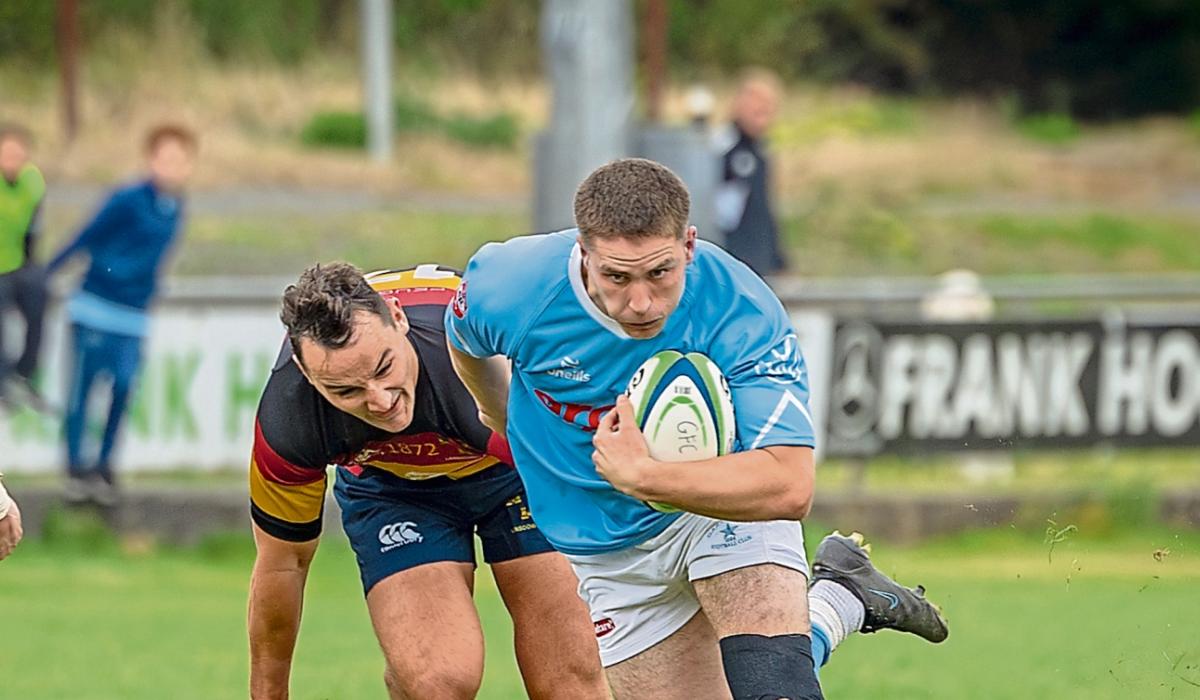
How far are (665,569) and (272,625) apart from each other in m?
1.29

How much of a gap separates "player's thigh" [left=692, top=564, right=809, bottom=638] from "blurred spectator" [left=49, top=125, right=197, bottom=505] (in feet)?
23.4

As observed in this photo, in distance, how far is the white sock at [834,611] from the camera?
6.20m

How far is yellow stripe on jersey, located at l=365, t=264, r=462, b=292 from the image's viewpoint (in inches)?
254

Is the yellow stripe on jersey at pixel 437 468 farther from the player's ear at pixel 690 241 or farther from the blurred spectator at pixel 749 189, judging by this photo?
the blurred spectator at pixel 749 189

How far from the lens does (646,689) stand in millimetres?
5992

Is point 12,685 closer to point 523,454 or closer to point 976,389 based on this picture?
point 523,454

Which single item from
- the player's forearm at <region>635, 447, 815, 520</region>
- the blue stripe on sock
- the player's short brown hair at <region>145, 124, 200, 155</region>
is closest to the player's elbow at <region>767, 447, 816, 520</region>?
the player's forearm at <region>635, 447, 815, 520</region>

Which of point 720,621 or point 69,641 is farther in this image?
point 69,641

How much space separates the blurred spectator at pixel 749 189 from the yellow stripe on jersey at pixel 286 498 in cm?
740

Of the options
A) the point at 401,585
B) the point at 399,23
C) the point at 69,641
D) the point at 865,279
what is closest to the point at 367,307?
the point at 401,585

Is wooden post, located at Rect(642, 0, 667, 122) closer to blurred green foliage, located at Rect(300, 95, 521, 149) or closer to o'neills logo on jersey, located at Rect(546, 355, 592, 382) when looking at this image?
blurred green foliage, located at Rect(300, 95, 521, 149)

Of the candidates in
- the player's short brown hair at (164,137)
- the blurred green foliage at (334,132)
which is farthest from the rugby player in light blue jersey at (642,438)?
the blurred green foliage at (334,132)

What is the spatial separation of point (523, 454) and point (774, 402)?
83 cm

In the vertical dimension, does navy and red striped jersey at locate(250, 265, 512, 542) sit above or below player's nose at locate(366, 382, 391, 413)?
below
